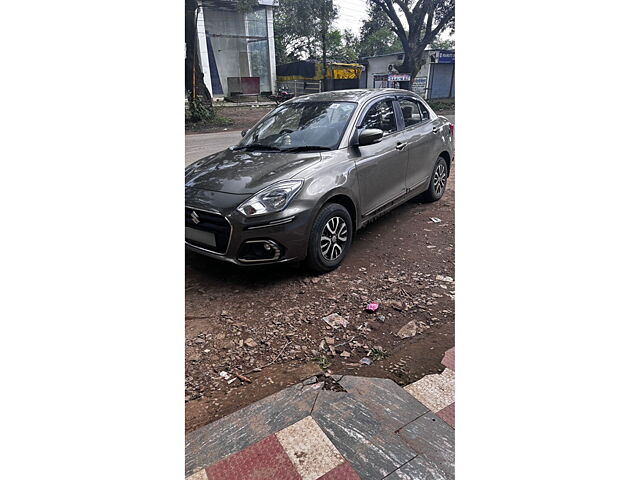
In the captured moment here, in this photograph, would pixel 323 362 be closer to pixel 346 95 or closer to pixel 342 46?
pixel 346 95

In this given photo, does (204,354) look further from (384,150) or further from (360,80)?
(360,80)

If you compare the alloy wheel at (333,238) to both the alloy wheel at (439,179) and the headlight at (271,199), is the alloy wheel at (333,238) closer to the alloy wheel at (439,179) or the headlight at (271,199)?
the headlight at (271,199)

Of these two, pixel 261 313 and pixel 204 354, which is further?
pixel 261 313

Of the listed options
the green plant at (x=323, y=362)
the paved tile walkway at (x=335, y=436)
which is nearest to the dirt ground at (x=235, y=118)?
the green plant at (x=323, y=362)

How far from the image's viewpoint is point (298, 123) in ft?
10.3

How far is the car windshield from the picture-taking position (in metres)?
2.93

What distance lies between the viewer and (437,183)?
4.14 meters

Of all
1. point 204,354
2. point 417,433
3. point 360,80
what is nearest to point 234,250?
point 204,354

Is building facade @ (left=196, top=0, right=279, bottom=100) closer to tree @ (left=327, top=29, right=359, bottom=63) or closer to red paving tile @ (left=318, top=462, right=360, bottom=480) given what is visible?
tree @ (left=327, top=29, right=359, bottom=63)

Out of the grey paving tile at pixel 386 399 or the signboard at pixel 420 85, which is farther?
the signboard at pixel 420 85

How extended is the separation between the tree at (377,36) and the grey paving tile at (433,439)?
2.66 m

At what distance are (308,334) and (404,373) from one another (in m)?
0.58

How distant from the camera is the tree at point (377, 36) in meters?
2.93

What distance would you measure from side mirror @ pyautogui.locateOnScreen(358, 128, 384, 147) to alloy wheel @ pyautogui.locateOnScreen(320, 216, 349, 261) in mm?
613
